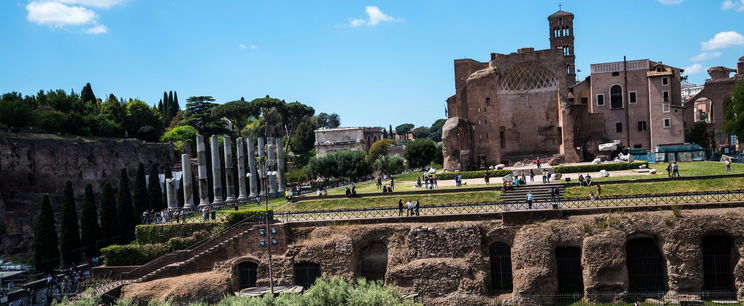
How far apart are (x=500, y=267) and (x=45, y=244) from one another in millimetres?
24137

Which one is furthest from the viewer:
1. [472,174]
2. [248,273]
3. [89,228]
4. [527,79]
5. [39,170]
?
[527,79]

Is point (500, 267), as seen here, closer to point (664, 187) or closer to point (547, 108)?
point (664, 187)

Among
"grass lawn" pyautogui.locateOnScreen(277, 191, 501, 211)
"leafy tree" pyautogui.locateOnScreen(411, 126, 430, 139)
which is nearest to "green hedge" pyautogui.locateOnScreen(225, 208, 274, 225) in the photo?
"grass lawn" pyautogui.locateOnScreen(277, 191, 501, 211)

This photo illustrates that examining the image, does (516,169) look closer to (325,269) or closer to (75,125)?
(325,269)

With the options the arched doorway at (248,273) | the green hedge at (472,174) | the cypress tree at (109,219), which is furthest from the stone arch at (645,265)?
the cypress tree at (109,219)

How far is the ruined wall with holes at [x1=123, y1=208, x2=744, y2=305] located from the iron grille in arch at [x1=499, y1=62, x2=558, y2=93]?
26.9 m

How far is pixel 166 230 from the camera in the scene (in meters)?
36.1

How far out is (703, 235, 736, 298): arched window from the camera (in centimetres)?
2800

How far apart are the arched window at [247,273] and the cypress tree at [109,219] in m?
11.6

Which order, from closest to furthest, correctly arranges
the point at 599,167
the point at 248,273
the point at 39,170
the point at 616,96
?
the point at 248,273 < the point at 599,167 < the point at 39,170 < the point at 616,96

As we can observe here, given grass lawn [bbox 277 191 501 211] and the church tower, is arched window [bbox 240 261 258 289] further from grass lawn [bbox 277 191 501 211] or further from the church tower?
the church tower

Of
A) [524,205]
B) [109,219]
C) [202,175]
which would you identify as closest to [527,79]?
[524,205]

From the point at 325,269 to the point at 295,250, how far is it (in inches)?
73.3

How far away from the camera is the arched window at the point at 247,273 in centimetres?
3297
